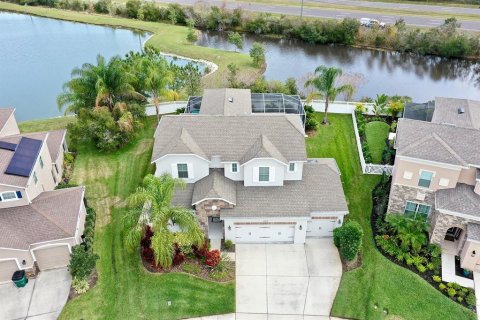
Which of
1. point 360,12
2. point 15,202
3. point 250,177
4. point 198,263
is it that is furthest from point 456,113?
point 360,12

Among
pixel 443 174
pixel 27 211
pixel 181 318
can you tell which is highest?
pixel 443 174

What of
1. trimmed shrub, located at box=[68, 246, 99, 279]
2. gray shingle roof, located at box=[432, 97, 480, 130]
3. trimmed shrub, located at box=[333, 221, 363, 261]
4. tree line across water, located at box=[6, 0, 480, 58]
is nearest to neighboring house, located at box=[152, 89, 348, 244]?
trimmed shrub, located at box=[333, 221, 363, 261]

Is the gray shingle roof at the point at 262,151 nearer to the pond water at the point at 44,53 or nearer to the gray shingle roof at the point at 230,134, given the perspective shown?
the gray shingle roof at the point at 230,134

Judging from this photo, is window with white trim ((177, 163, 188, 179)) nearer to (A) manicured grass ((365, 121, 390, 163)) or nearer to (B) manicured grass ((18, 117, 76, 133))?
(A) manicured grass ((365, 121, 390, 163))

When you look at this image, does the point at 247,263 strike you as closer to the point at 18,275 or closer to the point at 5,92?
the point at 18,275

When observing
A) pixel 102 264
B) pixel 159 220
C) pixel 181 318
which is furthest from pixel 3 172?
pixel 181 318

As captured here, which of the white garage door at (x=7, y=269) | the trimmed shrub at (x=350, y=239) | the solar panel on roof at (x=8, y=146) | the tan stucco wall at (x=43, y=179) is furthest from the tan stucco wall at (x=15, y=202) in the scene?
the trimmed shrub at (x=350, y=239)
